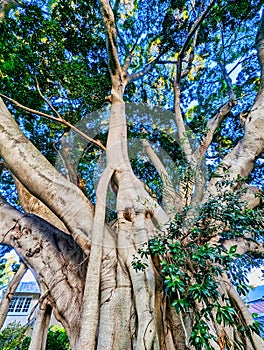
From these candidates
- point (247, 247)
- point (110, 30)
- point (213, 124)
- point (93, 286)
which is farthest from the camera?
point (213, 124)

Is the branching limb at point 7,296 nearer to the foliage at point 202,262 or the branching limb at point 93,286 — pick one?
the branching limb at point 93,286

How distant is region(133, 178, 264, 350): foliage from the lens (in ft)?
3.77

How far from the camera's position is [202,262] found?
1292mm

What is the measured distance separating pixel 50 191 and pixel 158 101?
4.07m

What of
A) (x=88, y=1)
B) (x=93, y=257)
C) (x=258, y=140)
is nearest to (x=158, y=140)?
(x=258, y=140)

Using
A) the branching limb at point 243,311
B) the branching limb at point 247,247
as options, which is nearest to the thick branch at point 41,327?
the branching limb at point 243,311

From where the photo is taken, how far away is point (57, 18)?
14.8 ft

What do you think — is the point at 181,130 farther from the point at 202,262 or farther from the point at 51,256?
the point at 202,262

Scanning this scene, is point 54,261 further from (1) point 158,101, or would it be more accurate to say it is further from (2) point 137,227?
(1) point 158,101

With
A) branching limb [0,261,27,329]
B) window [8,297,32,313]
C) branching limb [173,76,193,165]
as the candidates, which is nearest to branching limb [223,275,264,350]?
branching limb [173,76,193,165]

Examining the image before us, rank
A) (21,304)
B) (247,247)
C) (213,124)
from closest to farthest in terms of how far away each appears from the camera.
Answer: (247,247)
(213,124)
(21,304)

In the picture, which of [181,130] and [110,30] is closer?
[110,30]

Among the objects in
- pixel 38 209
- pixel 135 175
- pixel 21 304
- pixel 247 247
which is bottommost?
pixel 247 247

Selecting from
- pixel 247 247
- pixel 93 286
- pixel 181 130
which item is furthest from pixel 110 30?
pixel 247 247
